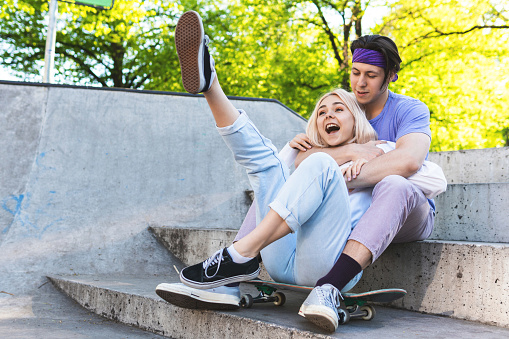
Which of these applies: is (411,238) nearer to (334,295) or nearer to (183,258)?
(334,295)

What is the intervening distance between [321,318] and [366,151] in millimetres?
945

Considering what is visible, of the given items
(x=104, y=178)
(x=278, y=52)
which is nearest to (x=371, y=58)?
(x=104, y=178)

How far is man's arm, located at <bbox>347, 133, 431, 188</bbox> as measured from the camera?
2283 millimetres

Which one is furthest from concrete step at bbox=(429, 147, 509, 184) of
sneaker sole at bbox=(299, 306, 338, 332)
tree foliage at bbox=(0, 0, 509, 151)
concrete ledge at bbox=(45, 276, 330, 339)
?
tree foliage at bbox=(0, 0, 509, 151)

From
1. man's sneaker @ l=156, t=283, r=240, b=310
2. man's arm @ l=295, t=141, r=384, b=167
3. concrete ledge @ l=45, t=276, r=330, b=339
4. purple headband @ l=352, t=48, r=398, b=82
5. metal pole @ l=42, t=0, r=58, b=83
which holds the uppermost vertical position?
metal pole @ l=42, t=0, r=58, b=83

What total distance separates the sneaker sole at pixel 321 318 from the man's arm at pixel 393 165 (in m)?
0.74

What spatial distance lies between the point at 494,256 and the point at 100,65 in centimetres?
1452

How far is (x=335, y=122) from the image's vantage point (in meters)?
2.55

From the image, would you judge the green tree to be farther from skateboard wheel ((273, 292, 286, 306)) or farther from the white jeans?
the white jeans

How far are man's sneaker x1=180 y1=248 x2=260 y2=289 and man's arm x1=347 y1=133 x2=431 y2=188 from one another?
2.14ft

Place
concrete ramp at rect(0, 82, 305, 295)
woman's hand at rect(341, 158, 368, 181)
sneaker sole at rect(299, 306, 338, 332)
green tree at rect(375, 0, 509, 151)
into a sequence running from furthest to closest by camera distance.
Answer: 1. green tree at rect(375, 0, 509, 151)
2. concrete ramp at rect(0, 82, 305, 295)
3. woman's hand at rect(341, 158, 368, 181)
4. sneaker sole at rect(299, 306, 338, 332)

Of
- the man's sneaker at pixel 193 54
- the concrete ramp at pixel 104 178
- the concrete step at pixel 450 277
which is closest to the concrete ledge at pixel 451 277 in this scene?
the concrete step at pixel 450 277

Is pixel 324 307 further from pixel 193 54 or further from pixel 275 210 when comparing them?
pixel 193 54

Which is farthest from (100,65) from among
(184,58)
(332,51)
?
(184,58)
